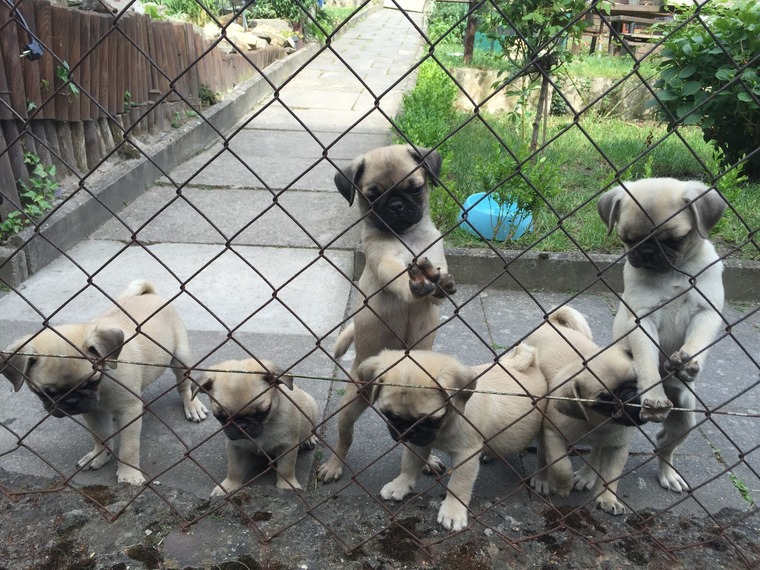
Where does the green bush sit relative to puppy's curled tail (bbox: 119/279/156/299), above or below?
above

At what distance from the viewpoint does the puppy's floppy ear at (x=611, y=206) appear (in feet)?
10.6

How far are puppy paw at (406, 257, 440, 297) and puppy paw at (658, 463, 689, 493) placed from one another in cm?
164

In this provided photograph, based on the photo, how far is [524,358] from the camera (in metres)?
3.42

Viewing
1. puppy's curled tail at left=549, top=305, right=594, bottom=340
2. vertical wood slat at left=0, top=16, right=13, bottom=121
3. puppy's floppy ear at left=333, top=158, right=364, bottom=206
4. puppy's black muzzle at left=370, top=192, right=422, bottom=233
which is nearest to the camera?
puppy's black muzzle at left=370, top=192, right=422, bottom=233

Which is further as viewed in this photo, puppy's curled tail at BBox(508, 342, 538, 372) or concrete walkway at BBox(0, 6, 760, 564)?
puppy's curled tail at BBox(508, 342, 538, 372)

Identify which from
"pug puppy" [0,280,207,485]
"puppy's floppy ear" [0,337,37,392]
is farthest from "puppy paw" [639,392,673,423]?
"puppy's floppy ear" [0,337,37,392]

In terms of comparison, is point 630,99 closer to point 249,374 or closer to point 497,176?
point 497,176

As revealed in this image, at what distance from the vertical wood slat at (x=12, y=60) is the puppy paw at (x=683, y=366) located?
4.81m

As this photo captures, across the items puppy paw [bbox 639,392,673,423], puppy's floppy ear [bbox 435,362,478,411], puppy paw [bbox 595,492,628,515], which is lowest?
puppy paw [bbox 595,492,628,515]

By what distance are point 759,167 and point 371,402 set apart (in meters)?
6.57

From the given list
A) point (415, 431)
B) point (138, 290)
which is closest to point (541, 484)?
point (415, 431)

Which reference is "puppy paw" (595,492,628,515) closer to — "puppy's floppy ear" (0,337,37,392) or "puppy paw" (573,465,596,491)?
"puppy paw" (573,465,596,491)

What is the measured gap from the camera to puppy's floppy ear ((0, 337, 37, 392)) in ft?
9.74

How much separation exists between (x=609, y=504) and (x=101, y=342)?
8.37ft
